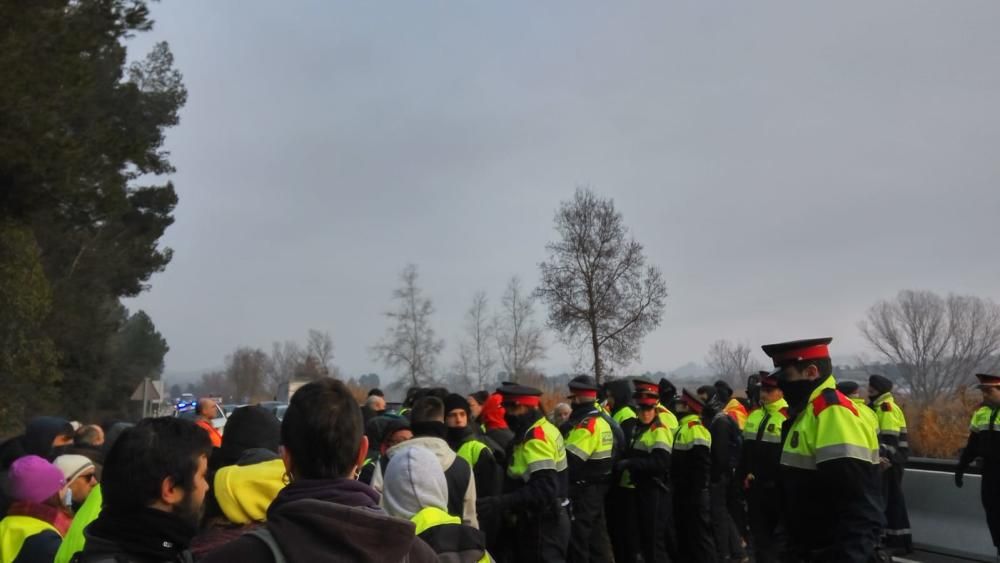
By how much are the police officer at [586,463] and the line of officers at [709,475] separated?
0.04ft

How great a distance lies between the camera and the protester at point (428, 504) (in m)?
4.06

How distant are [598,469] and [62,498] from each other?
5.95 metres

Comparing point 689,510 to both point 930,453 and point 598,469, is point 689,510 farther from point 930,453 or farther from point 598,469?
point 930,453

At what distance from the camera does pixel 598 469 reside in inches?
371

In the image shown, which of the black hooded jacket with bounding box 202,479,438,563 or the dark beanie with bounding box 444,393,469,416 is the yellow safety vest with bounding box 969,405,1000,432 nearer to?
the dark beanie with bounding box 444,393,469,416

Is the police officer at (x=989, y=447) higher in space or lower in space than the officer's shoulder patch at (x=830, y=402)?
lower

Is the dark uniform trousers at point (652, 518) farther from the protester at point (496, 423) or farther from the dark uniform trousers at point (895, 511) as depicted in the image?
the dark uniform trousers at point (895, 511)

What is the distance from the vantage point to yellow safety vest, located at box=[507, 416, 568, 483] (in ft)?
24.6

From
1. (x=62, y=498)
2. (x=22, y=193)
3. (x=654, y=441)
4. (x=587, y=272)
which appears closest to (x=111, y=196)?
(x=22, y=193)

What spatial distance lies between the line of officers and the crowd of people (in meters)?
0.02

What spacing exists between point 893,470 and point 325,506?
1144 centimetres

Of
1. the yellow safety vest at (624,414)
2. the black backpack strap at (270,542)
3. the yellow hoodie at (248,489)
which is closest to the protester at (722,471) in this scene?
the yellow safety vest at (624,414)

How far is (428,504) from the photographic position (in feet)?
13.6

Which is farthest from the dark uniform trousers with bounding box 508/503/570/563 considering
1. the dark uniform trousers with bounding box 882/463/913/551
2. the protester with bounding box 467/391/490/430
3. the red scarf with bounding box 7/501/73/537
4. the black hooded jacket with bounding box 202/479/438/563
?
the dark uniform trousers with bounding box 882/463/913/551
